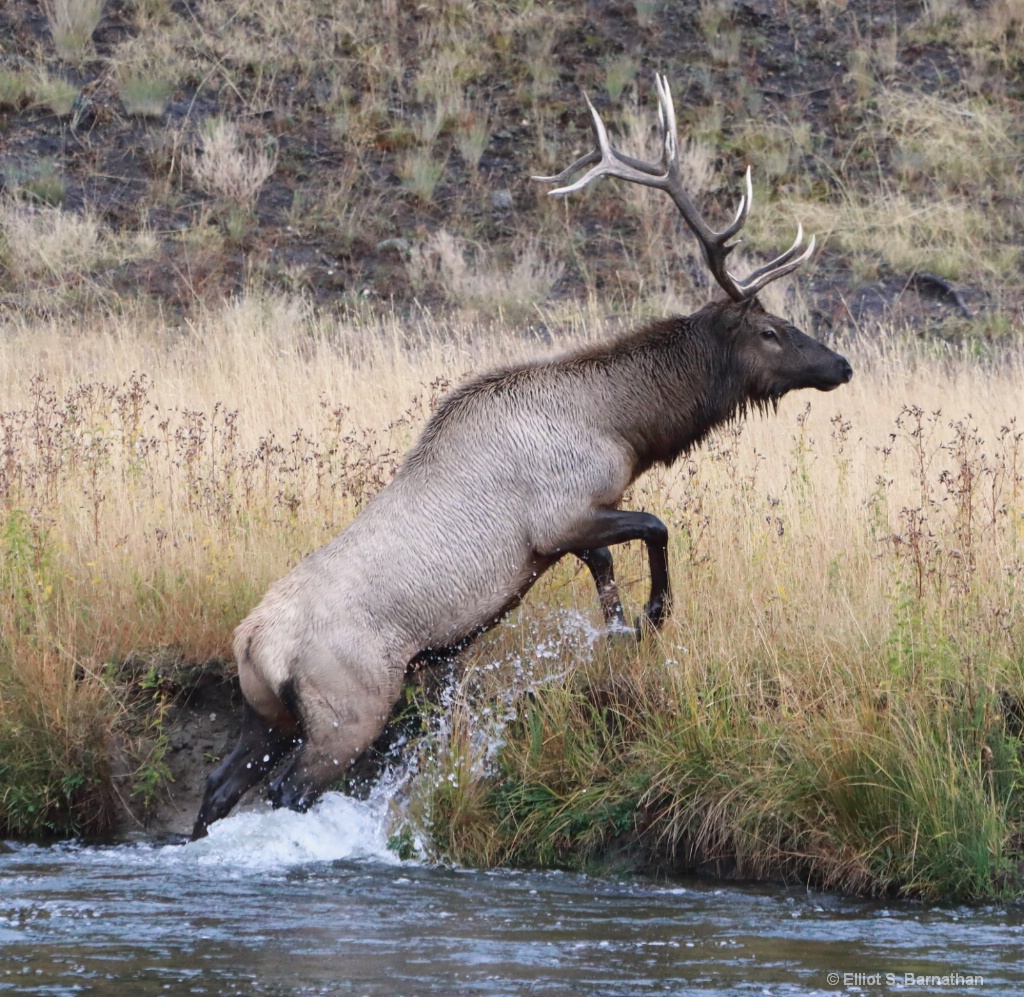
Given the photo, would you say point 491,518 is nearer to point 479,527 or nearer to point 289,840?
point 479,527

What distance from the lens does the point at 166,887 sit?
6184mm

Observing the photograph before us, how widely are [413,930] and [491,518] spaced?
197 cm

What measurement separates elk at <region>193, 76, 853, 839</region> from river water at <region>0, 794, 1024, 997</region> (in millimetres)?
469

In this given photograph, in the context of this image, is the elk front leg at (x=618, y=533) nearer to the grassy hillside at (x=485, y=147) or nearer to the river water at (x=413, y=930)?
the river water at (x=413, y=930)

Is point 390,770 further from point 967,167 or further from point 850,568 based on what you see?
point 967,167

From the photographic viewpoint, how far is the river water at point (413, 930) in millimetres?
5070

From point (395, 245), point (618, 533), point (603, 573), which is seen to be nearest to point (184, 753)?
point (603, 573)

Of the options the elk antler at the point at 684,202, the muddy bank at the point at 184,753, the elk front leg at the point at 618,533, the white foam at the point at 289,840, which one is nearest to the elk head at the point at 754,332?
the elk antler at the point at 684,202

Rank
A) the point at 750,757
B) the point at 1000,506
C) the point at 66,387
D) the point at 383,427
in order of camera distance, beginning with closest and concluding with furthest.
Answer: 1. the point at 750,757
2. the point at 1000,506
3. the point at 383,427
4. the point at 66,387

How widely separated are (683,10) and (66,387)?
42.3 feet

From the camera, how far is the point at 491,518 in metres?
7.01

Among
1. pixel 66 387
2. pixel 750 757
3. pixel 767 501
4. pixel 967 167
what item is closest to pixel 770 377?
pixel 767 501

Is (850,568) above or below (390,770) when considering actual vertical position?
above

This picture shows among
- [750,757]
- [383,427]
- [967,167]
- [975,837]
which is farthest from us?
[967,167]
